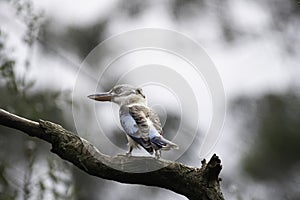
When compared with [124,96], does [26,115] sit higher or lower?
higher

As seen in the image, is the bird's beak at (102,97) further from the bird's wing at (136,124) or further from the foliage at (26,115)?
the foliage at (26,115)

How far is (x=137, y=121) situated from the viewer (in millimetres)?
3715

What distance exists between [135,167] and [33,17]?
3107 millimetres

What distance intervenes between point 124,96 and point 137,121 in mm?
226

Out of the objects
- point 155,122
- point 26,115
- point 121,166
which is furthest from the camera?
point 26,115

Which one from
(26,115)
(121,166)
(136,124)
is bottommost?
(121,166)

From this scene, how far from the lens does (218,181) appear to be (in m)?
3.39

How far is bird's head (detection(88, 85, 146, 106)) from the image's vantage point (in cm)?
387

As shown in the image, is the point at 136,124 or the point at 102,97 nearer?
the point at 136,124

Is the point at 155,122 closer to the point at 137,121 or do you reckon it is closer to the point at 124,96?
the point at 137,121

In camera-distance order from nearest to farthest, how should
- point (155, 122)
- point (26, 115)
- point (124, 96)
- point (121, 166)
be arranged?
point (121, 166) < point (155, 122) < point (124, 96) < point (26, 115)

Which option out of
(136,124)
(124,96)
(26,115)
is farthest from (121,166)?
(26,115)

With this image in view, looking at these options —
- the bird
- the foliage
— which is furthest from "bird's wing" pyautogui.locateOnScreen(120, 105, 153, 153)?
the foliage

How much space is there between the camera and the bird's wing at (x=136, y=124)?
360cm
